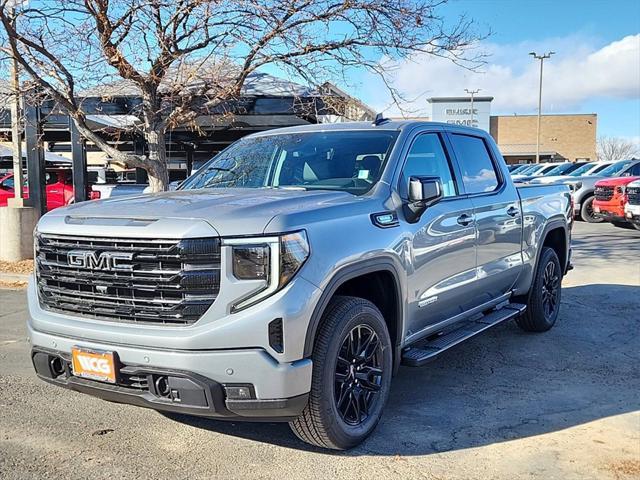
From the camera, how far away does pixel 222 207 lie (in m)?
3.51

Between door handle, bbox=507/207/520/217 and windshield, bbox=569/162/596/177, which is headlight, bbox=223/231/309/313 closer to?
door handle, bbox=507/207/520/217

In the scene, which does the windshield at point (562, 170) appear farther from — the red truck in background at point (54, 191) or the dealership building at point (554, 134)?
the dealership building at point (554, 134)

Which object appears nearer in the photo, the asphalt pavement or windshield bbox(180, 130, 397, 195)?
the asphalt pavement

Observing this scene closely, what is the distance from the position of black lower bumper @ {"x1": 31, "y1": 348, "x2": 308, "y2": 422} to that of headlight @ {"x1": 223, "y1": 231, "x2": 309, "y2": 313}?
43 centimetres

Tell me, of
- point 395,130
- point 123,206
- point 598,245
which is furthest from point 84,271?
point 598,245

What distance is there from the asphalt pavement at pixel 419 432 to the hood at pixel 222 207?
1.40 metres

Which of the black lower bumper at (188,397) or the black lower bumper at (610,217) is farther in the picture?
the black lower bumper at (610,217)

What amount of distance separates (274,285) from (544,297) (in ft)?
13.8

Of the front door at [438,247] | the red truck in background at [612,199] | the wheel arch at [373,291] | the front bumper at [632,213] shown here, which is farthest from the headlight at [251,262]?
the red truck in background at [612,199]

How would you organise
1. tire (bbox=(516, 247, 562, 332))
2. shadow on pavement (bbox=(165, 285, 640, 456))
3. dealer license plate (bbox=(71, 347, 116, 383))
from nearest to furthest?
1. dealer license plate (bbox=(71, 347, 116, 383))
2. shadow on pavement (bbox=(165, 285, 640, 456))
3. tire (bbox=(516, 247, 562, 332))

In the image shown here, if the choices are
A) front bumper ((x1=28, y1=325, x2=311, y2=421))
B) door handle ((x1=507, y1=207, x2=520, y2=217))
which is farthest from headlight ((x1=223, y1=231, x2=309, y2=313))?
door handle ((x1=507, y1=207, x2=520, y2=217))

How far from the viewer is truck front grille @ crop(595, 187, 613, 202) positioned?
16.1 metres

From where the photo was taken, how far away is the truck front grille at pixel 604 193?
16.1 meters

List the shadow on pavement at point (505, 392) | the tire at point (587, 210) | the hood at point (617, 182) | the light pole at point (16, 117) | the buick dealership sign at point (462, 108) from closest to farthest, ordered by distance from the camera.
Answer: the shadow on pavement at point (505, 392) < the light pole at point (16, 117) < the hood at point (617, 182) < the tire at point (587, 210) < the buick dealership sign at point (462, 108)
